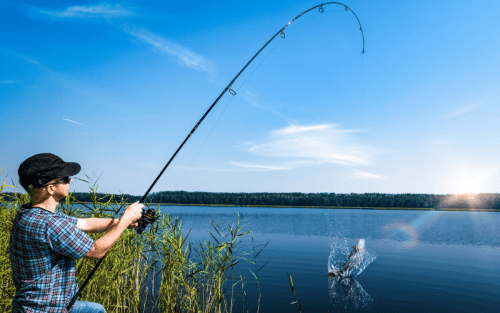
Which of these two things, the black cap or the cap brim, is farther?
the cap brim

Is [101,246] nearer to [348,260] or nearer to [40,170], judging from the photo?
[40,170]

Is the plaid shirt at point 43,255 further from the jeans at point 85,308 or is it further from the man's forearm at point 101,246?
the jeans at point 85,308

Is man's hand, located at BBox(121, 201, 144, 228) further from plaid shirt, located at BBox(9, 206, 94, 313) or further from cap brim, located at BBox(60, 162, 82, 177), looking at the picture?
cap brim, located at BBox(60, 162, 82, 177)

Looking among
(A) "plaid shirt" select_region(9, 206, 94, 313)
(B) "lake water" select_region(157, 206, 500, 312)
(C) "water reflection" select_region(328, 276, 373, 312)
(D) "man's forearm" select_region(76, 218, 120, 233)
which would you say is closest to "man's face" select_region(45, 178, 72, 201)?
(A) "plaid shirt" select_region(9, 206, 94, 313)

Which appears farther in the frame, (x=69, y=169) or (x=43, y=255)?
(x=69, y=169)

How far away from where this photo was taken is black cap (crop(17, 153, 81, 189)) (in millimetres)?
2088

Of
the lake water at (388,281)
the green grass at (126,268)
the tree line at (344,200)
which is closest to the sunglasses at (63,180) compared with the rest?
the green grass at (126,268)

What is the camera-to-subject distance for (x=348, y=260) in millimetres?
13906

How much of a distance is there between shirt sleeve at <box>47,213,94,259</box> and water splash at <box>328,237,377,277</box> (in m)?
12.6

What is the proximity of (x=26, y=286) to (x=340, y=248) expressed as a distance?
2120 cm

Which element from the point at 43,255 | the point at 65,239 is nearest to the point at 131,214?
the point at 65,239

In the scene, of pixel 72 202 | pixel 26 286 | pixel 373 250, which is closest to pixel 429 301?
pixel 373 250

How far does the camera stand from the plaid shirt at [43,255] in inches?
80.3

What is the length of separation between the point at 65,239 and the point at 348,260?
45.0 feet
